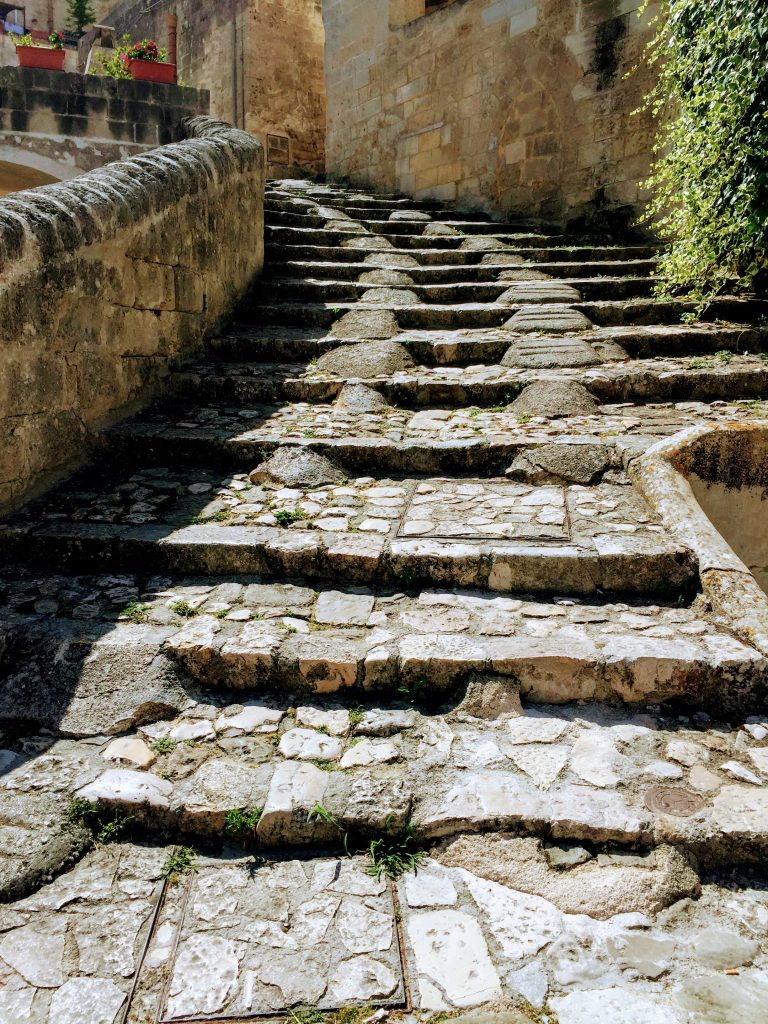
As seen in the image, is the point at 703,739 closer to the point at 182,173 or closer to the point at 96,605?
the point at 96,605

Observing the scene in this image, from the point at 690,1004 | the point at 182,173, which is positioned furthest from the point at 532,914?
the point at 182,173

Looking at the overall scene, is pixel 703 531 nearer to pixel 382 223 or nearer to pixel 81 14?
pixel 382 223

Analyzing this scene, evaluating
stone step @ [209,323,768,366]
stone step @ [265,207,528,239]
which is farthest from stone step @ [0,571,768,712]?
stone step @ [265,207,528,239]

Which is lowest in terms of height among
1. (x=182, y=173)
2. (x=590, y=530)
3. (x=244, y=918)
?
(x=244, y=918)

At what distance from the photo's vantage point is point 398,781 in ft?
6.89

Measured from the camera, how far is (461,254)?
6988 mm

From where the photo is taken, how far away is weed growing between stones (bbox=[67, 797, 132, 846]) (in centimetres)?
200

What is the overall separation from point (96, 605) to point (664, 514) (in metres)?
2.25

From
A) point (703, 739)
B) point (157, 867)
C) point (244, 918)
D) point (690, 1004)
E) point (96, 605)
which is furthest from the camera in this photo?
point (96, 605)

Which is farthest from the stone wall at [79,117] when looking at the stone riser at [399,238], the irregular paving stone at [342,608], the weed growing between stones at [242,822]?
the weed growing between stones at [242,822]

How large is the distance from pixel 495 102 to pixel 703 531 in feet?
24.6

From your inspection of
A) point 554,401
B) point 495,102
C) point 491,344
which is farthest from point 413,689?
point 495,102

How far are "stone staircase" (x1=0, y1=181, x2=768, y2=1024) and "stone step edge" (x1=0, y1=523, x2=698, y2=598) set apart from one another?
0.04ft

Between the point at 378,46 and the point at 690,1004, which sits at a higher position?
the point at 378,46
